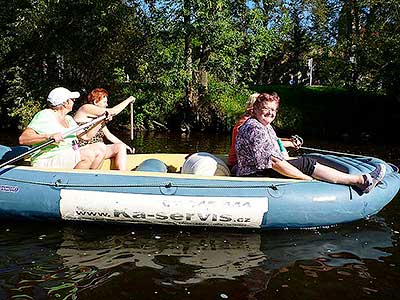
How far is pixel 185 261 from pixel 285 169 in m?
1.38

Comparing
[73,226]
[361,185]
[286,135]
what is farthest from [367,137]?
[73,226]

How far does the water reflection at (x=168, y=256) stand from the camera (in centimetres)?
409

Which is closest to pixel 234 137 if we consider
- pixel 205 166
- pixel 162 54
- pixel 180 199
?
pixel 205 166

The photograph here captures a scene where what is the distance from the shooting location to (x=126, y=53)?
1734 cm

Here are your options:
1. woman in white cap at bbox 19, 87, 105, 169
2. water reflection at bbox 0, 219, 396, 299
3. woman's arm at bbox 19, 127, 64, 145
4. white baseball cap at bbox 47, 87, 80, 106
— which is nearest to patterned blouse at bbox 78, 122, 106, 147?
woman in white cap at bbox 19, 87, 105, 169

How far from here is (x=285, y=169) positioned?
17.1 ft

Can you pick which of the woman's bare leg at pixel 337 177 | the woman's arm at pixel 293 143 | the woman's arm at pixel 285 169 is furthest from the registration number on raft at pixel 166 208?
the woman's arm at pixel 293 143

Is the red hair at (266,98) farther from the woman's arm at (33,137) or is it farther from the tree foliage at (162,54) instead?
the tree foliage at (162,54)

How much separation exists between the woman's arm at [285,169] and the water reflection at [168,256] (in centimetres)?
56

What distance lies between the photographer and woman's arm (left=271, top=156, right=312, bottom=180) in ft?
17.1

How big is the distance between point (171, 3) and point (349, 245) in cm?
1229

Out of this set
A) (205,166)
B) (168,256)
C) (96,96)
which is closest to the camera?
(168,256)

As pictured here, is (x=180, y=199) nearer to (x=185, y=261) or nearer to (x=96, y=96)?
(x=185, y=261)

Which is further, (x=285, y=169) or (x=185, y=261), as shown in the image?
(x=285, y=169)
